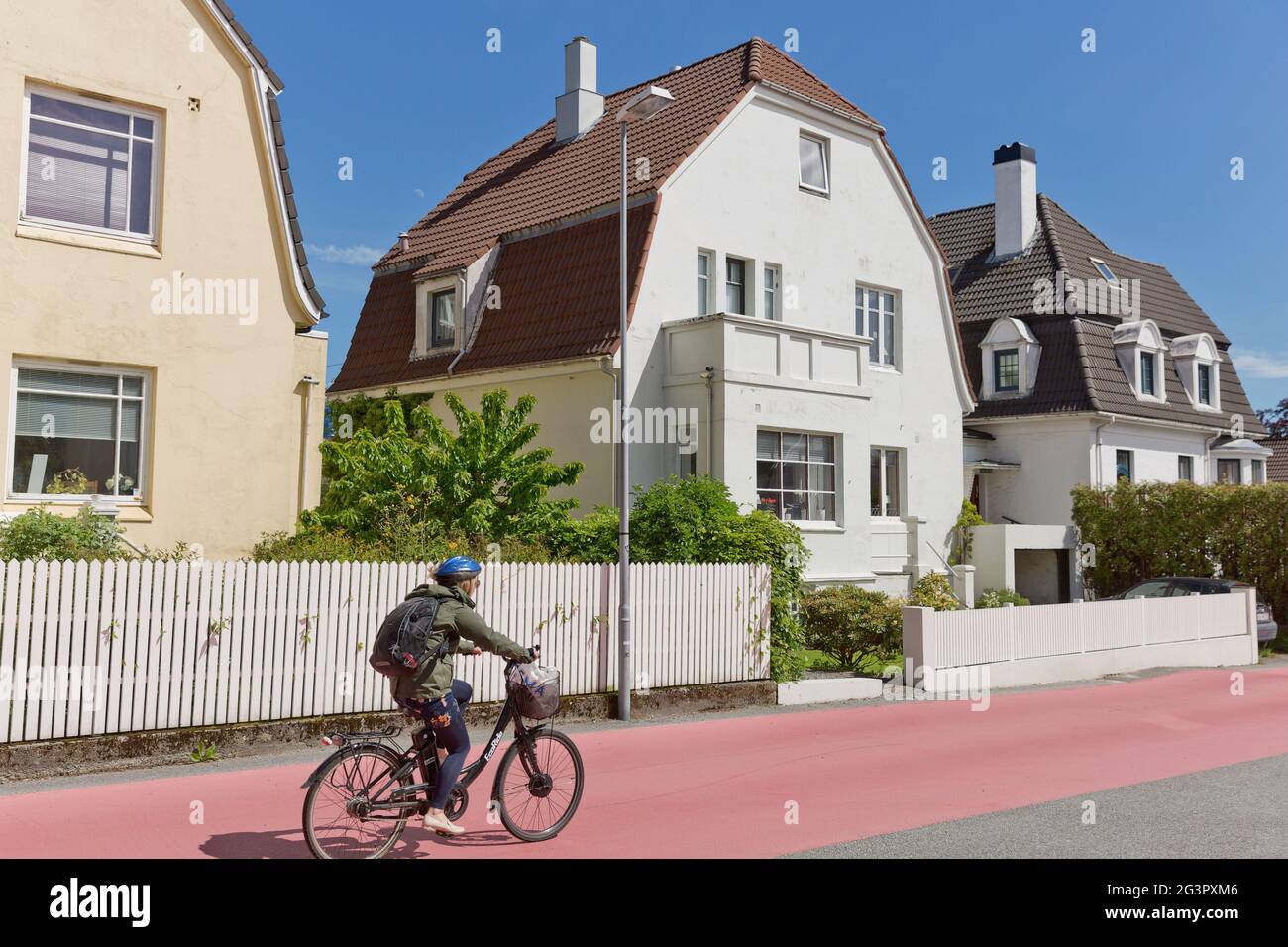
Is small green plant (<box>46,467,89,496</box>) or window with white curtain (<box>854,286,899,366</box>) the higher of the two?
window with white curtain (<box>854,286,899,366</box>)

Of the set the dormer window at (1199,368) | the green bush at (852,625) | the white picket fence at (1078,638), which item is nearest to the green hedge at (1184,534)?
the white picket fence at (1078,638)

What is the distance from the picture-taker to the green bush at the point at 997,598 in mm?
24752

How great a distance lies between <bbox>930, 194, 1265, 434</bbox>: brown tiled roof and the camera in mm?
32000

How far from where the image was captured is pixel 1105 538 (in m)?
29.5

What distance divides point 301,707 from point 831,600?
27.0 feet

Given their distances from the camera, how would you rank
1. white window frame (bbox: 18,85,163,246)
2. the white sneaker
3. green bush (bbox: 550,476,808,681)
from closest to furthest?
the white sneaker < white window frame (bbox: 18,85,163,246) < green bush (bbox: 550,476,808,681)

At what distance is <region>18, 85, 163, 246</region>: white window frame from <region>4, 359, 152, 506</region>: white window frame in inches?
61.1

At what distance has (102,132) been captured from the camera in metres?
13.8

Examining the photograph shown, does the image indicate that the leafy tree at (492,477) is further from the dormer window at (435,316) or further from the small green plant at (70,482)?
the dormer window at (435,316)

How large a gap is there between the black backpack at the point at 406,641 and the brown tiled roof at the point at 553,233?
1354cm

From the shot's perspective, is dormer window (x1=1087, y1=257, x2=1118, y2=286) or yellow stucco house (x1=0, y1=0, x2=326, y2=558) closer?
yellow stucco house (x1=0, y1=0, x2=326, y2=558)

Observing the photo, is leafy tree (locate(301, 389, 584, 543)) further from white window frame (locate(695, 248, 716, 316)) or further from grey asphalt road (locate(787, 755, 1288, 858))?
grey asphalt road (locate(787, 755, 1288, 858))

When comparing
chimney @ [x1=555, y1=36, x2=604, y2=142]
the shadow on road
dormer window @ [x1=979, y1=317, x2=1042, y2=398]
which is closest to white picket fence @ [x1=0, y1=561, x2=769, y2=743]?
the shadow on road
